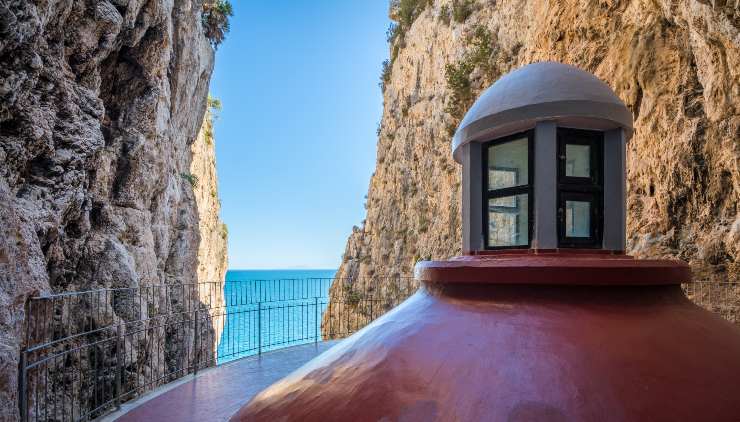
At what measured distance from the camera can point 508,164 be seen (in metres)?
3.65

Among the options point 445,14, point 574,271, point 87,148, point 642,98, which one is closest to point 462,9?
point 445,14

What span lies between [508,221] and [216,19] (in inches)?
891

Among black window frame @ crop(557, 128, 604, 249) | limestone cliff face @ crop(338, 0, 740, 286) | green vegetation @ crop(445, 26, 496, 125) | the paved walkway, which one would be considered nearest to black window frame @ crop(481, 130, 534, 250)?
black window frame @ crop(557, 128, 604, 249)

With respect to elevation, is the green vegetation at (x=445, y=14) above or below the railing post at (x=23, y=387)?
above

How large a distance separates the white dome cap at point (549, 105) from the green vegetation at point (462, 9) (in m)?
20.0

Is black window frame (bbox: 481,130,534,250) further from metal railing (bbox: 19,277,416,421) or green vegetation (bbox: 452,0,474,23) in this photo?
green vegetation (bbox: 452,0,474,23)

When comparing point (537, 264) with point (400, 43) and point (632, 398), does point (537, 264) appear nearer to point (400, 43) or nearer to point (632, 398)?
point (632, 398)

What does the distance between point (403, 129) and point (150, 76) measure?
51.5 ft

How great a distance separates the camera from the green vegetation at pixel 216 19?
21314 millimetres

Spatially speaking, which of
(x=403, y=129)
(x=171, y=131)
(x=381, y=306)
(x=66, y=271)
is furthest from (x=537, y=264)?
(x=403, y=129)

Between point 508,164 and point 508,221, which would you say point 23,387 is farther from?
point 508,164

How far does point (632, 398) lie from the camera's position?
2.20 m

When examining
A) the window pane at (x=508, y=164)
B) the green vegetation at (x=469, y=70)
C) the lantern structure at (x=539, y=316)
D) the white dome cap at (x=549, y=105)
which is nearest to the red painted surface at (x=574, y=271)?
the lantern structure at (x=539, y=316)

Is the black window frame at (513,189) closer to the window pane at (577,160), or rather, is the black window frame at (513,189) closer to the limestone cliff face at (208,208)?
the window pane at (577,160)
